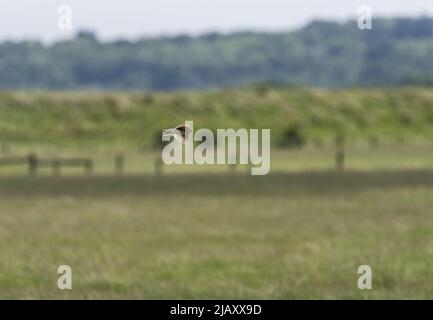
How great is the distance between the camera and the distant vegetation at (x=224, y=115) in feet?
271

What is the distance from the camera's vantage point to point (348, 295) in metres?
12.6

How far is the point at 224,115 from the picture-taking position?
318 feet

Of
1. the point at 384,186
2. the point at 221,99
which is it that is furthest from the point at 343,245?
the point at 221,99

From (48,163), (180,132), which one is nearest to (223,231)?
(180,132)

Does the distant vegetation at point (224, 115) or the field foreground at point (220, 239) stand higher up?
the distant vegetation at point (224, 115)

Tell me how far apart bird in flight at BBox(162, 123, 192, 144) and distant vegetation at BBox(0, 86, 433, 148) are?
70.3 m

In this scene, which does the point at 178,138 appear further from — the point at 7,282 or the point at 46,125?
the point at 46,125

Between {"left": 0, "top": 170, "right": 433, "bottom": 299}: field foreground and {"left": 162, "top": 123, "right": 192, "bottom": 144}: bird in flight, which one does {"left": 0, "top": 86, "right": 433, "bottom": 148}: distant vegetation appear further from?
{"left": 162, "top": 123, "right": 192, "bottom": 144}: bird in flight

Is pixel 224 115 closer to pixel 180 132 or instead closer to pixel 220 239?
pixel 220 239

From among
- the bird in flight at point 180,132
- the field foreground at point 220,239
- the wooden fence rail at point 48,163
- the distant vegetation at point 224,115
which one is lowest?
the bird in flight at point 180,132

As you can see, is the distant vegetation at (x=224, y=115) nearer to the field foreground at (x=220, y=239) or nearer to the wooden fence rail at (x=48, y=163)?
the wooden fence rail at (x=48, y=163)

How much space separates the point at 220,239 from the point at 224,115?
2984 inches

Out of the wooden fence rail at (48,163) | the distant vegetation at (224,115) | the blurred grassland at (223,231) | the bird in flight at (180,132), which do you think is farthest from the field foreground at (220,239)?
the distant vegetation at (224,115)

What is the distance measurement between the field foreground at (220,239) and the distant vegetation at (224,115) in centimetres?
4199
